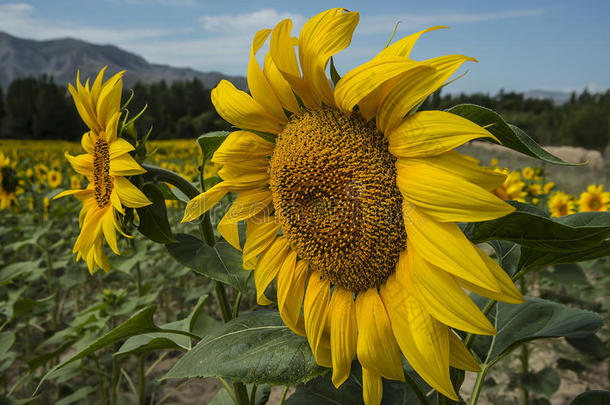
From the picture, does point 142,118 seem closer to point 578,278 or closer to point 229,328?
point 229,328

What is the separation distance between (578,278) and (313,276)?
1.91m


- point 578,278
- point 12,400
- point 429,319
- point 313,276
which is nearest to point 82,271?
point 12,400

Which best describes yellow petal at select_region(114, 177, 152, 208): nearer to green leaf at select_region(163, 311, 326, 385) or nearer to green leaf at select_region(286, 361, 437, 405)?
green leaf at select_region(163, 311, 326, 385)

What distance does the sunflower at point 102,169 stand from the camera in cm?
79

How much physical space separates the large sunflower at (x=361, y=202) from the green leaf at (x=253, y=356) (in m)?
0.03

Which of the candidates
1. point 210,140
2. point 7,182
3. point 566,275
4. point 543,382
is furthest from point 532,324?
point 7,182

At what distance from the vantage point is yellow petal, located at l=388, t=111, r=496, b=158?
0.48 meters

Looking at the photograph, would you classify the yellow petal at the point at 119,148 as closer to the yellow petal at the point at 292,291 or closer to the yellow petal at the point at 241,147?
the yellow petal at the point at 241,147

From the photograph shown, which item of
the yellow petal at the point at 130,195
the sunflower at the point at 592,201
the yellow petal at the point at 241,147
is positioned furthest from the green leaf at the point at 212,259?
the sunflower at the point at 592,201

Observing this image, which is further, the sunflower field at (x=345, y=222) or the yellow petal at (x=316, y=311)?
the yellow petal at (x=316, y=311)

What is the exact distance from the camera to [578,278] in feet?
6.81

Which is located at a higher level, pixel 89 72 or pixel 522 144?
pixel 89 72

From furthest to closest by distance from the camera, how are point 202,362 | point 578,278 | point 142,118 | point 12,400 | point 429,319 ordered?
1. point 578,278
2. point 12,400
3. point 142,118
4. point 202,362
5. point 429,319

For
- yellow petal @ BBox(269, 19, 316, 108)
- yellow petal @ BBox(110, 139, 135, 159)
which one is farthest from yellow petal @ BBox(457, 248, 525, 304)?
yellow petal @ BBox(110, 139, 135, 159)
